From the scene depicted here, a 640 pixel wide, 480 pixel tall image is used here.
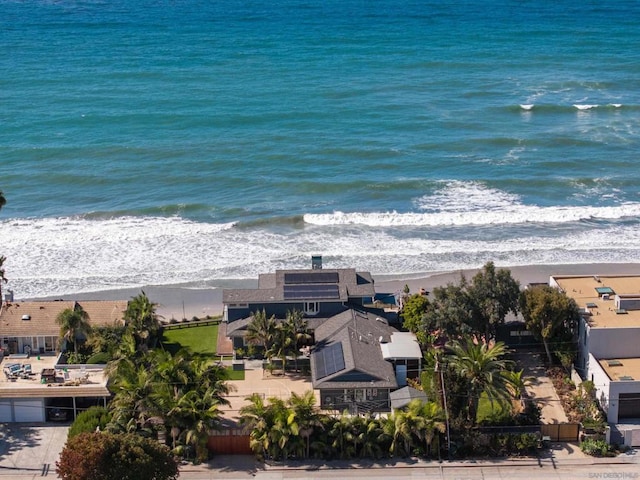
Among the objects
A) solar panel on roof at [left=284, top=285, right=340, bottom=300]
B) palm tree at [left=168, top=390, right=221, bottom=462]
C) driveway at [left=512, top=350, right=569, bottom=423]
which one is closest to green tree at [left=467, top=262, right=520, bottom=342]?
driveway at [left=512, top=350, right=569, bottom=423]

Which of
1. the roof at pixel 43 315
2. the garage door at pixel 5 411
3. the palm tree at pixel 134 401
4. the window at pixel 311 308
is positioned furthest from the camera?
the window at pixel 311 308

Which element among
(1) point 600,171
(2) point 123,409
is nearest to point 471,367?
(2) point 123,409

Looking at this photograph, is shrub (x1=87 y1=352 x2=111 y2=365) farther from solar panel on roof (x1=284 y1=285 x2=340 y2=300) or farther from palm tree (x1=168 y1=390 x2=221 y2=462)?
solar panel on roof (x1=284 y1=285 x2=340 y2=300)

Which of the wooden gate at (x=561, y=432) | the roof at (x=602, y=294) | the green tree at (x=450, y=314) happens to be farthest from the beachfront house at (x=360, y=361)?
the roof at (x=602, y=294)

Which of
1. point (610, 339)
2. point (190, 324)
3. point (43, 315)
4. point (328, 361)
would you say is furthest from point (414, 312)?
point (43, 315)

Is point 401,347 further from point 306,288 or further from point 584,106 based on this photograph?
point 584,106

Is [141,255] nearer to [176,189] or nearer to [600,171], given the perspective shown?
[176,189]

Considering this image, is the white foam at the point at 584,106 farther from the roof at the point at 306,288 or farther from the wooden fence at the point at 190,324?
the wooden fence at the point at 190,324
